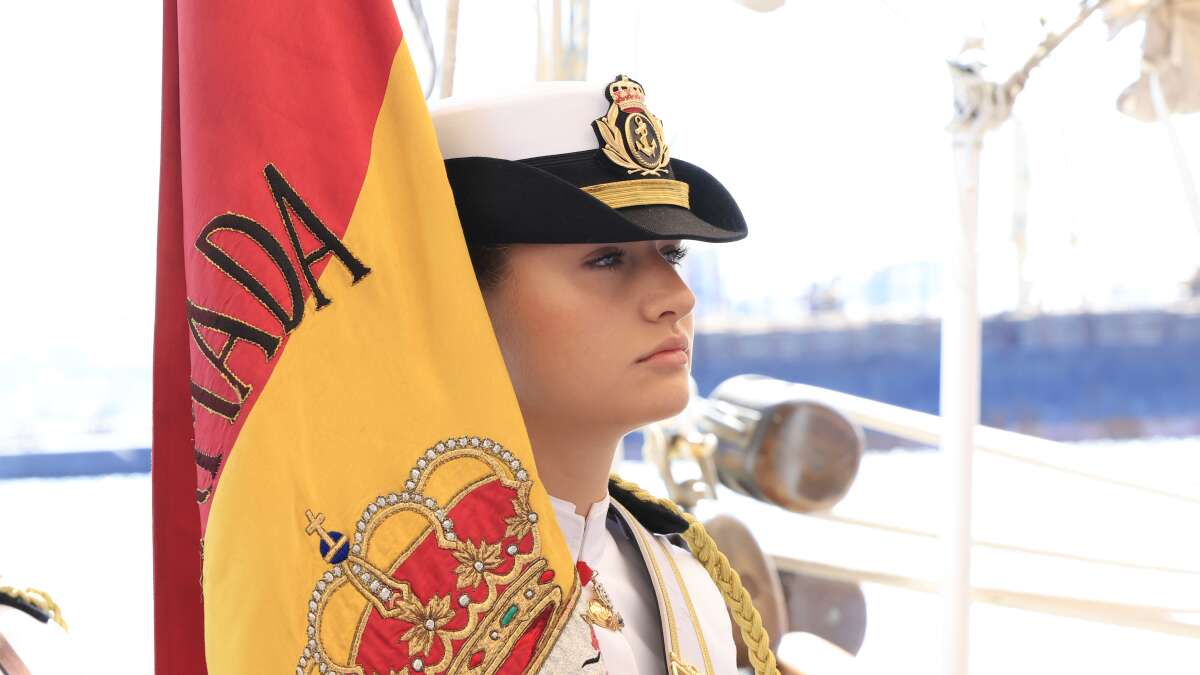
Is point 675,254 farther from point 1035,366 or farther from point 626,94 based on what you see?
point 1035,366

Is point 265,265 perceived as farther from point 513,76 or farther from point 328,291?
point 513,76

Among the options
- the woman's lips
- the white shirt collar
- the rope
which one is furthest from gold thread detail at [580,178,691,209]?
the rope

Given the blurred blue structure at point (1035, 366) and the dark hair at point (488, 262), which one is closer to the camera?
the dark hair at point (488, 262)

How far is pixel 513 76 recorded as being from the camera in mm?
1440

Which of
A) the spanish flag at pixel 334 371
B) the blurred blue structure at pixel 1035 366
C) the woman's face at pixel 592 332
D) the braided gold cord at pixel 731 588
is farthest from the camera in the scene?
the blurred blue structure at pixel 1035 366

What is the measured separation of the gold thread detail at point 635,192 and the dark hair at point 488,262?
2.9 inches

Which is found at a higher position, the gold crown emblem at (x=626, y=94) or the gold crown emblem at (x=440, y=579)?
the gold crown emblem at (x=626, y=94)

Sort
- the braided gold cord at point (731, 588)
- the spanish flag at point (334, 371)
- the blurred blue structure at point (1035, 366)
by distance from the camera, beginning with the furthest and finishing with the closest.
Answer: the blurred blue structure at point (1035, 366) < the braided gold cord at point (731, 588) < the spanish flag at point (334, 371)

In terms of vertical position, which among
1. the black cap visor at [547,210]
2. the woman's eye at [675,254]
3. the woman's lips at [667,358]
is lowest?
the woman's lips at [667,358]

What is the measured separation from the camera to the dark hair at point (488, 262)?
27.9 inches

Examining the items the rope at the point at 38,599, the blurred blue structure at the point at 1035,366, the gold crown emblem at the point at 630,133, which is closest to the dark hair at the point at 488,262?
the gold crown emblem at the point at 630,133

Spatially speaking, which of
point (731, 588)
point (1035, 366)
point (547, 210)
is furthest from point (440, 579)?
point (1035, 366)

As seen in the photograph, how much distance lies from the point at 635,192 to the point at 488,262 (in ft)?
0.37

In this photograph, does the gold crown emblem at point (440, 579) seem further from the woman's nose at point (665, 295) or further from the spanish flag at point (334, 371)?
the woman's nose at point (665, 295)
